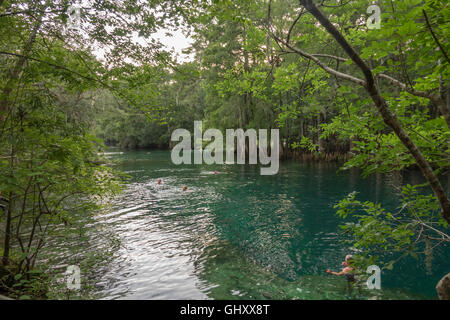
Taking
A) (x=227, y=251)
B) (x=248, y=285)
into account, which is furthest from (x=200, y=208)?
(x=248, y=285)

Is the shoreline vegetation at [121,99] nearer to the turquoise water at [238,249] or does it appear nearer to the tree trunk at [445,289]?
the tree trunk at [445,289]

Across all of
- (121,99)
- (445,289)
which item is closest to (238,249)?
(445,289)

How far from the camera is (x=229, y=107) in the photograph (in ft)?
123

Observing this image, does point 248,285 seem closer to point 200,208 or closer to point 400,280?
point 400,280

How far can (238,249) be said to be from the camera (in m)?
9.29

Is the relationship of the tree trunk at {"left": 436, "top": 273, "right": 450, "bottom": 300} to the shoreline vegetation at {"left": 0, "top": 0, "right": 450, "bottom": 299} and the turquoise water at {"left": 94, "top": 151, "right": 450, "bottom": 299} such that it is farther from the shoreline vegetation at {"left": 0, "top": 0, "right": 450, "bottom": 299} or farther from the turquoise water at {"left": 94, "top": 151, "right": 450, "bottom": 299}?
the turquoise water at {"left": 94, "top": 151, "right": 450, "bottom": 299}

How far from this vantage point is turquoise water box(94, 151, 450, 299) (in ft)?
21.8

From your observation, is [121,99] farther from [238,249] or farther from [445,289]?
[445,289]

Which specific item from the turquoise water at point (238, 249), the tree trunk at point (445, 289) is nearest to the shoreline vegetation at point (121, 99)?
the tree trunk at point (445, 289)

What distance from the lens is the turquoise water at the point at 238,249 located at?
6.63 m

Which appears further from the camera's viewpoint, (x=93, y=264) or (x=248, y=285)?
(x=93, y=264)

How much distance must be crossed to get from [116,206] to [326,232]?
440 inches

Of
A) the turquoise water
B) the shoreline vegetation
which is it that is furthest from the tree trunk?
the turquoise water

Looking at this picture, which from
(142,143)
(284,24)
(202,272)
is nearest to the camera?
(202,272)
